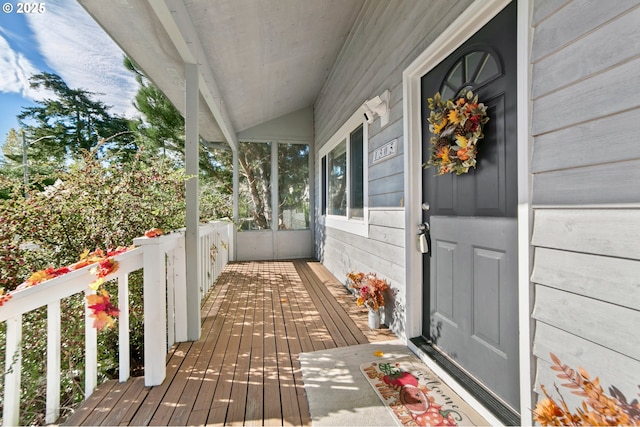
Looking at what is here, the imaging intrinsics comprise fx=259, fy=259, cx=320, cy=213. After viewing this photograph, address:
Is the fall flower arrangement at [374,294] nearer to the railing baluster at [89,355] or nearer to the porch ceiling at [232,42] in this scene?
the railing baluster at [89,355]

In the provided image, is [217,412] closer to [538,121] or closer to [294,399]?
[294,399]

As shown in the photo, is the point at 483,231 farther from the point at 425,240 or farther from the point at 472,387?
the point at 472,387

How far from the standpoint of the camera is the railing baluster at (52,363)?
131 centimetres

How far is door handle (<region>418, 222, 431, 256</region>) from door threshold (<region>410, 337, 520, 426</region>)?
675 mm

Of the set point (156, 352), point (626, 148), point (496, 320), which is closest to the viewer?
point (626, 148)

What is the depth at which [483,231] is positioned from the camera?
1434 millimetres

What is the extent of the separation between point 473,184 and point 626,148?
689 mm

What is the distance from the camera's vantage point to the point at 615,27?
33.0 inches

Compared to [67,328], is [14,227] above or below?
above

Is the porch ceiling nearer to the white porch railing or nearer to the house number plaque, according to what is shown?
the white porch railing

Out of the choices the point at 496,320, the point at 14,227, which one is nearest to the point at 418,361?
the point at 496,320

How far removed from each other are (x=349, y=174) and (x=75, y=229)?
9.04 ft

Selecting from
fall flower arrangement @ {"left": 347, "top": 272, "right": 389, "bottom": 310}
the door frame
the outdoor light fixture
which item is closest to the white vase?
fall flower arrangement @ {"left": 347, "top": 272, "right": 389, "bottom": 310}

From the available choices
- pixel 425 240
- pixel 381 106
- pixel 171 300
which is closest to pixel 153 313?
pixel 171 300
